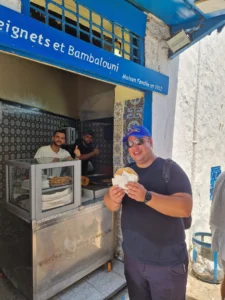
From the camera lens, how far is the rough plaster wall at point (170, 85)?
2.77 metres

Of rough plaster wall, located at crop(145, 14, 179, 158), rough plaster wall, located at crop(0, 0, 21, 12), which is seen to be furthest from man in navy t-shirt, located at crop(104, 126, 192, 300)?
rough plaster wall, located at crop(0, 0, 21, 12)

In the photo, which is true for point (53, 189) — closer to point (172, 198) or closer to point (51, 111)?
point (172, 198)

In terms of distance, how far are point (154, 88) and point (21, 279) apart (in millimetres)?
2859

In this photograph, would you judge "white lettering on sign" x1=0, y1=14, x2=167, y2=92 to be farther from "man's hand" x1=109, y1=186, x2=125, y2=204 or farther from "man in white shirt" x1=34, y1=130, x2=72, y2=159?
"man in white shirt" x1=34, y1=130, x2=72, y2=159

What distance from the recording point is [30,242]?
2117mm

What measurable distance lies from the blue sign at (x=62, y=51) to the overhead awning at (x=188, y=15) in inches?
28.9

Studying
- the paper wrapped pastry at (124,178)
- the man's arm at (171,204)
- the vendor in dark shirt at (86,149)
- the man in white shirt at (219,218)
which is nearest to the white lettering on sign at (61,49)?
the paper wrapped pastry at (124,178)

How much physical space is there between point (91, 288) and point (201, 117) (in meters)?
3.35

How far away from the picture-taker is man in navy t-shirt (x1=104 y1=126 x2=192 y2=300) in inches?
62.6

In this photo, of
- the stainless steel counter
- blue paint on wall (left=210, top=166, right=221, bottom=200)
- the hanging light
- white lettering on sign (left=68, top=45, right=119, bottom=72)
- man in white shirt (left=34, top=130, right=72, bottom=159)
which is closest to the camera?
white lettering on sign (left=68, top=45, right=119, bottom=72)

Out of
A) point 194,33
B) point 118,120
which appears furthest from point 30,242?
point 194,33

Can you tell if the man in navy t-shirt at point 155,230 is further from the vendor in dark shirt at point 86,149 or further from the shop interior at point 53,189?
the vendor in dark shirt at point 86,149

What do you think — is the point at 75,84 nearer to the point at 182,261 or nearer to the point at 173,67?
the point at 173,67

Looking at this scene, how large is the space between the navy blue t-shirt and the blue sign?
119cm
